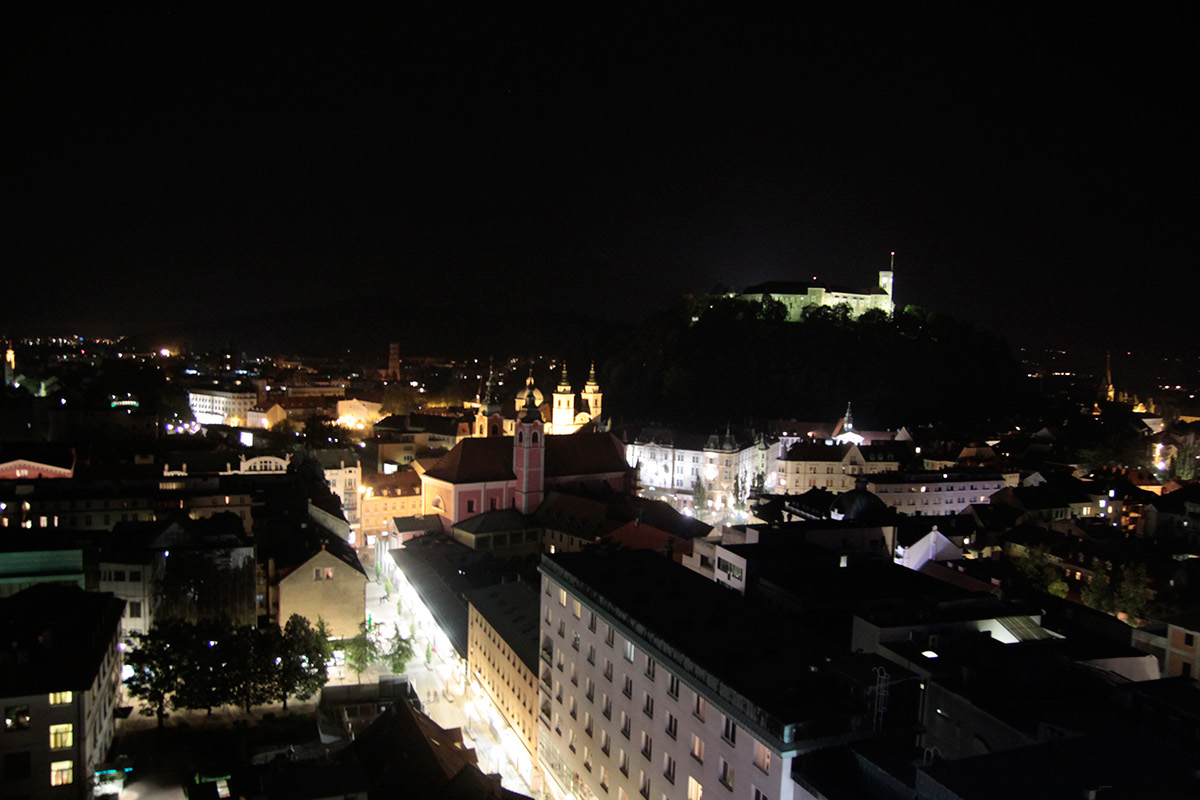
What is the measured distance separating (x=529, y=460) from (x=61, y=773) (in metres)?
22.1

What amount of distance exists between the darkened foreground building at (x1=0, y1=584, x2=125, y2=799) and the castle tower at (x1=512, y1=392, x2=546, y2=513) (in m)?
20.2

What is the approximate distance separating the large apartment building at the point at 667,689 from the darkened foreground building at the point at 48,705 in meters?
9.01

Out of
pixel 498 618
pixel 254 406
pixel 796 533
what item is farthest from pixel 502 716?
pixel 254 406

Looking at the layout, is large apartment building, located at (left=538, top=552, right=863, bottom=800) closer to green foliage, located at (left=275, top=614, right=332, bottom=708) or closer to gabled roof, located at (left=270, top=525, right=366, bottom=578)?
green foliage, located at (left=275, top=614, right=332, bottom=708)

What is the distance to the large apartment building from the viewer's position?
10.7 meters

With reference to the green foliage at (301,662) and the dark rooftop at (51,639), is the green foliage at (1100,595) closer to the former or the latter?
the green foliage at (301,662)

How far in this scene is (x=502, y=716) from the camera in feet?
66.9

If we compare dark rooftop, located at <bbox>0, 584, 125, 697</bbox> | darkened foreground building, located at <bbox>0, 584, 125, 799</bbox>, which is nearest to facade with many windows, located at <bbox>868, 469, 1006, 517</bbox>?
dark rooftop, located at <bbox>0, 584, 125, 697</bbox>

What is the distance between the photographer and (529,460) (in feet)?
117

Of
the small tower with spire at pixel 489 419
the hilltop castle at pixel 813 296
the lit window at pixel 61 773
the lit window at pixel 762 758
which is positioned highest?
the hilltop castle at pixel 813 296

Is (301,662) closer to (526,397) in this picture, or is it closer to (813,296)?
(526,397)

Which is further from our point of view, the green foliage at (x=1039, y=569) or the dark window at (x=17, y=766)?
the green foliage at (x=1039, y=569)

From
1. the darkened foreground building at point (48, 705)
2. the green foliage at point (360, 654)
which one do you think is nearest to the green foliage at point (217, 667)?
the green foliage at point (360, 654)

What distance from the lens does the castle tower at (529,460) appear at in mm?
35719
